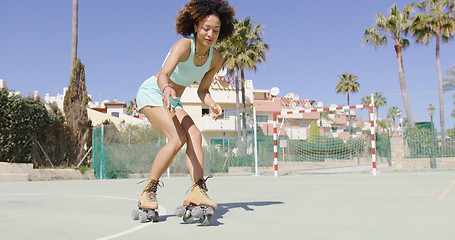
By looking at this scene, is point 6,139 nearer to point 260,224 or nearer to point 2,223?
point 2,223

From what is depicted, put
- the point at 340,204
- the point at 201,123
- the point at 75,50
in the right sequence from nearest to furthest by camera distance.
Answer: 1. the point at 340,204
2. the point at 75,50
3. the point at 201,123

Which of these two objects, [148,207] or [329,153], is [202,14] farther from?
[329,153]

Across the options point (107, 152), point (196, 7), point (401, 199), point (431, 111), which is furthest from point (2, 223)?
point (431, 111)

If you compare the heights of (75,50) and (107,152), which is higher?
(75,50)

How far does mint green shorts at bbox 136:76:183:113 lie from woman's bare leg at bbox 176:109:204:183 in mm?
198

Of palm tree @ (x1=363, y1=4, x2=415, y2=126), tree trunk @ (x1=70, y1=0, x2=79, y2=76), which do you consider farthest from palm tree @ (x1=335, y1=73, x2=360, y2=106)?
tree trunk @ (x1=70, y1=0, x2=79, y2=76)

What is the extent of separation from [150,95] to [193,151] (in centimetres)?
67

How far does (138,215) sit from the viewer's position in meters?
3.59

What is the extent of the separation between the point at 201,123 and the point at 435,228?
1514 inches

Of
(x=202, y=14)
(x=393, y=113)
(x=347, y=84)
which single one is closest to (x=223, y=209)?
(x=202, y=14)

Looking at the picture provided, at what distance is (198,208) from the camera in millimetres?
3260

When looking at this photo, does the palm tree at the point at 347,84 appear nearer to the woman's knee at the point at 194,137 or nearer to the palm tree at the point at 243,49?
the palm tree at the point at 243,49

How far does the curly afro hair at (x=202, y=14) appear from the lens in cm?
393

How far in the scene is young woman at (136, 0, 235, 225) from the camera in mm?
3547
